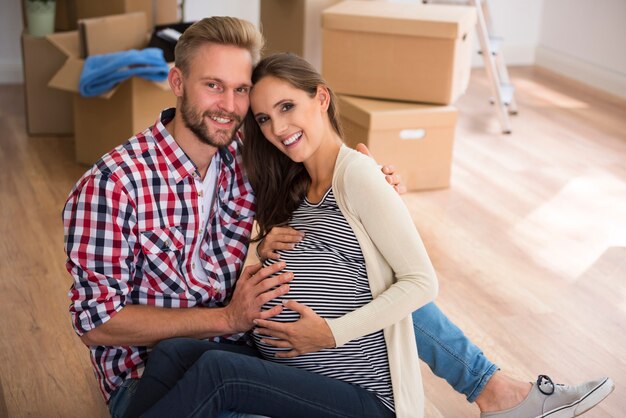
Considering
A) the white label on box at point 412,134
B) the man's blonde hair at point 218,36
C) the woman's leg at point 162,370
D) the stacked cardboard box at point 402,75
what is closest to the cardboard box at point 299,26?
the stacked cardboard box at point 402,75

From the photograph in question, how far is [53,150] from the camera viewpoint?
3871mm

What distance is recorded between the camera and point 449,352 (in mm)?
1975

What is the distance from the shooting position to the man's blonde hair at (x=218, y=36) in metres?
1.80

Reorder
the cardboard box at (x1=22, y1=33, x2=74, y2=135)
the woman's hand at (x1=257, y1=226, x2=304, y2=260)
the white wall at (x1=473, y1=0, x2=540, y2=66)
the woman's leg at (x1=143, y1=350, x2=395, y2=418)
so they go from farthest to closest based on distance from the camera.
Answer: the white wall at (x1=473, y1=0, x2=540, y2=66)
the cardboard box at (x1=22, y1=33, x2=74, y2=135)
the woman's hand at (x1=257, y1=226, x2=304, y2=260)
the woman's leg at (x1=143, y1=350, x2=395, y2=418)

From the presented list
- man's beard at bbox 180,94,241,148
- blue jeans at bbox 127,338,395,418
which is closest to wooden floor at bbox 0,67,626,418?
blue jeans at bbox 127,338,395,418

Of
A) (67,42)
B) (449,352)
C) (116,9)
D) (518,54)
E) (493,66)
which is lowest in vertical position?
(449,352)

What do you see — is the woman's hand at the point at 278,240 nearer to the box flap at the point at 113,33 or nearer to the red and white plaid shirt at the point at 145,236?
the red and white plaid shirt at the point at 145,236

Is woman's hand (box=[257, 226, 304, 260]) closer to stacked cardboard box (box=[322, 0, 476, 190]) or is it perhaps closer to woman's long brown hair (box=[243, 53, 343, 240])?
woman's long brown hair (box=[243, 53, 343, 240])

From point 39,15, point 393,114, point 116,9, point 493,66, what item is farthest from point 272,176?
point 493,66

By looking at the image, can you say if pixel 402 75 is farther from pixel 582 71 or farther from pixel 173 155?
pixel 582 71

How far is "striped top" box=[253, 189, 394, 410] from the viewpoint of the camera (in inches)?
69.1

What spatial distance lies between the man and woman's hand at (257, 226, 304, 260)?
0.16ft

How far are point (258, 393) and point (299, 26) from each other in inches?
96.2

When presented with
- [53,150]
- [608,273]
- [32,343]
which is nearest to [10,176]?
[53,150]
